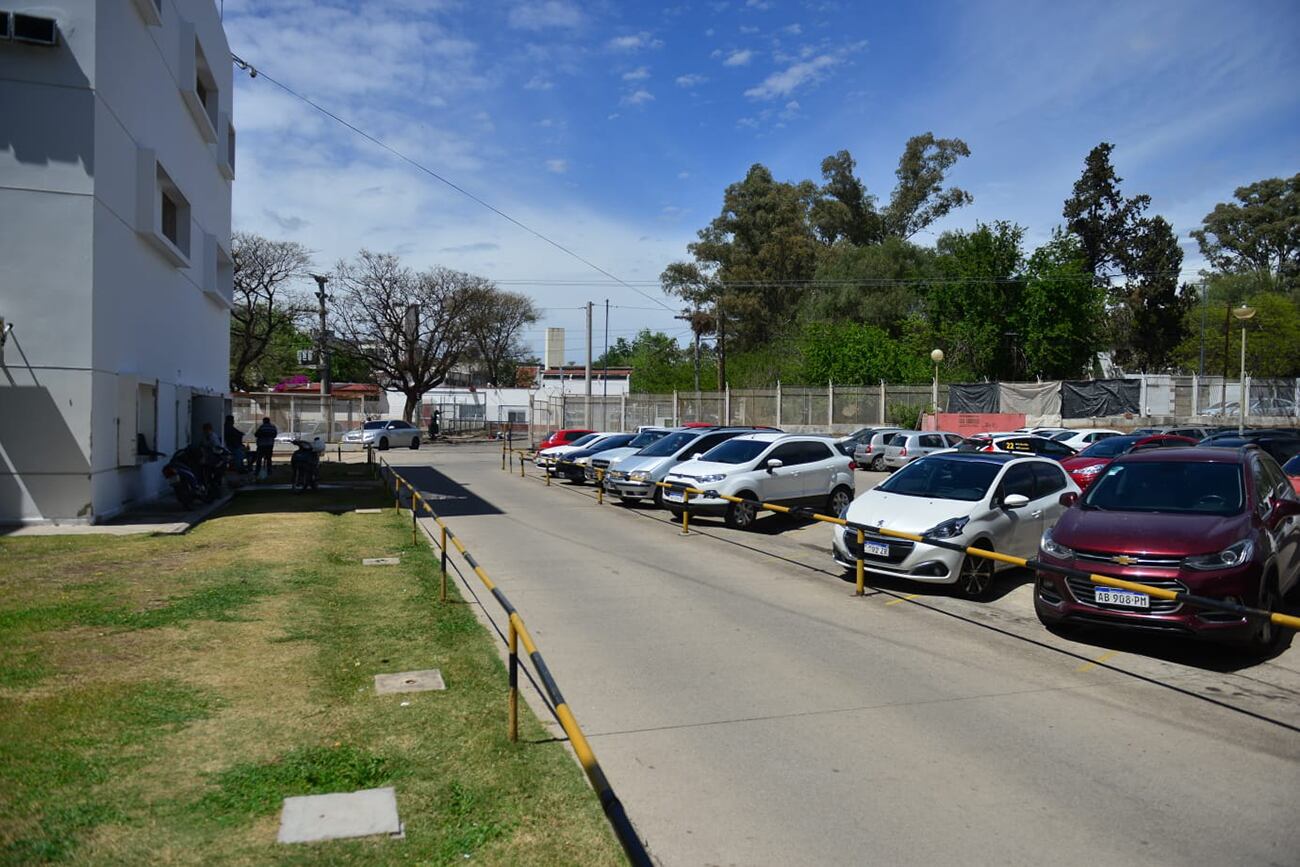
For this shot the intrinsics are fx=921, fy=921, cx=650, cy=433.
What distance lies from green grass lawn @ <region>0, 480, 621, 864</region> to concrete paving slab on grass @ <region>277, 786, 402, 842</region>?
3.4 inches

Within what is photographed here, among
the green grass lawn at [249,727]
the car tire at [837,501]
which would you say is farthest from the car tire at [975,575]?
the car tire at [837,501]

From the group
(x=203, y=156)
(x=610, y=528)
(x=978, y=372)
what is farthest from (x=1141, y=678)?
(x=978, y=372)

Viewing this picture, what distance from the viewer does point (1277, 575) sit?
8594 mm

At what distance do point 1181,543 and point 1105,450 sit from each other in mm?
16153

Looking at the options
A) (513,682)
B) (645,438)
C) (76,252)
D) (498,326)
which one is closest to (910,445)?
(645,438)

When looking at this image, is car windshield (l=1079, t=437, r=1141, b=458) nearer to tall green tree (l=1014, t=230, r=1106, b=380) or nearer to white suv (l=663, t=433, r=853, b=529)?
white suv (l=663, t=433, r=853, b=529)

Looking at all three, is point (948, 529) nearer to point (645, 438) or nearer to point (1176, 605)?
point (1176, 605)

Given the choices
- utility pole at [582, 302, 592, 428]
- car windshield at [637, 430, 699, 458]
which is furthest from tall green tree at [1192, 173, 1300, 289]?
car windshield at [637, 430, 699, 458]

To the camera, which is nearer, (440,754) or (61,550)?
(440,754)

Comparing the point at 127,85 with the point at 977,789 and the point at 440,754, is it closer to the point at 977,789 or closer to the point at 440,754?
the point at 440,754

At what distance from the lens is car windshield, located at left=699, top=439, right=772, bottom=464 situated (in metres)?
→ 17.4

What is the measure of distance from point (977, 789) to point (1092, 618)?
369cm

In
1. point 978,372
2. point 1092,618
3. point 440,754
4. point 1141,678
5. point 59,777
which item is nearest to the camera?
point 59,777

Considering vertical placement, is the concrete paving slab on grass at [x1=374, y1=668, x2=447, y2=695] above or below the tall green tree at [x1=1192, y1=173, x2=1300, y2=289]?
below
